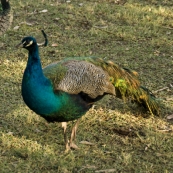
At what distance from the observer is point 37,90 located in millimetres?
3547

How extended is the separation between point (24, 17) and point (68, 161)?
3856 millimetres

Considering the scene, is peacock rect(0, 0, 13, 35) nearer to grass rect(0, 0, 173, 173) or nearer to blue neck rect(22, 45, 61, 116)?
grass rect(0, 0, 173, 173)

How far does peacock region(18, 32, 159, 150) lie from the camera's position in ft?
11.7

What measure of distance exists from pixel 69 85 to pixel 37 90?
0.28 m

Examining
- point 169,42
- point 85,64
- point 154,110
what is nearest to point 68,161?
point 85,64

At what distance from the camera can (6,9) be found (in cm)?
537

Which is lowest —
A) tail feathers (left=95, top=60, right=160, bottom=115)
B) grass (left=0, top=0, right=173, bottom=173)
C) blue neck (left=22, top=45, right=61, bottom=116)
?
grass (left=0, top=0, right=173, bottom=173)

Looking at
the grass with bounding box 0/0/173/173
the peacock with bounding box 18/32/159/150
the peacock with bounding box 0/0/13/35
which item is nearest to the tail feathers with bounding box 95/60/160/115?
the peacock with bounding box 18/32/159/150

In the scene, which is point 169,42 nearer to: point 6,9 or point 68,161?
point 6,9

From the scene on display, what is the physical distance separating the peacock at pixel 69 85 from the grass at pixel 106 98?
0.28 meters

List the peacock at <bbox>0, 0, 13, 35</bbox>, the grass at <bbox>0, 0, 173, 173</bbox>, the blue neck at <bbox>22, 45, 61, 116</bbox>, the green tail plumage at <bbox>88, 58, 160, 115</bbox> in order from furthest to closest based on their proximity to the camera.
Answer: the peacock at <bbox>0, 0, 13, 35</bbox> → the green tail plumage at <bbox>88, 58, 160, 115</bbox> → the grass at <bbox>0, 0, 173, 173</bbox> → the blue neck at <bbox>22, 45, 61, 116</bbox>

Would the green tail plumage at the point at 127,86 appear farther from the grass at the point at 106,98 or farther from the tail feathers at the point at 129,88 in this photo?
the grass at the point at 106,98

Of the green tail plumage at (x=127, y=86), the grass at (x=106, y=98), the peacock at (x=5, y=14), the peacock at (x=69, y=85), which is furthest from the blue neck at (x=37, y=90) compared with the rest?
the peacock at (x=5, y=14)

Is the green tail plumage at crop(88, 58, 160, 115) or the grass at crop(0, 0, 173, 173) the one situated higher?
the green tail plumage at crop(88, 58, 160, 115)
